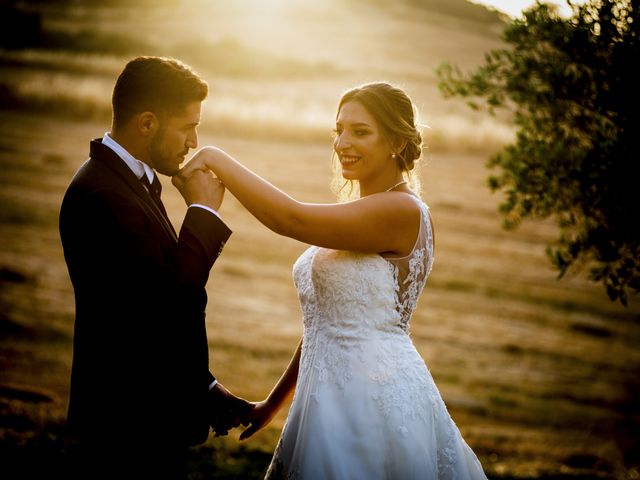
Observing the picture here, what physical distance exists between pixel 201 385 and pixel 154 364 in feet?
1.07

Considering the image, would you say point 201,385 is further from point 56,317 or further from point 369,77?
point 369,77

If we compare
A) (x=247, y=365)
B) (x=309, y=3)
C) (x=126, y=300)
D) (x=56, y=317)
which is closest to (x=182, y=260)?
(x=126, y=300)

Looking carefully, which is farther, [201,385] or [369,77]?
[369,77]

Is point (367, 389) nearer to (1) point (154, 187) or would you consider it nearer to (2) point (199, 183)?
(2) point (199, 183)

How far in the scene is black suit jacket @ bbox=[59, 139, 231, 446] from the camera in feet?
9.51

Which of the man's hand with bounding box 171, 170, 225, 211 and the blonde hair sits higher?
the blonde hair

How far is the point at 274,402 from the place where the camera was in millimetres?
3875

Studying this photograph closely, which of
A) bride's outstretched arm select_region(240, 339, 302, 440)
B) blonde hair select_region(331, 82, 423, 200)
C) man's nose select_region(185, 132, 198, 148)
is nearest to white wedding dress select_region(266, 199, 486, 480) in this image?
bride's outstretched arm select_region(240, 339, 302, 440)

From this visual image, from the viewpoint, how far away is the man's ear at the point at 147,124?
10.3 ft

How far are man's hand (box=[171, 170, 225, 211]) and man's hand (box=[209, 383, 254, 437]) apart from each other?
3.67 ft

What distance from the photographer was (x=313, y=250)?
373 centimetres

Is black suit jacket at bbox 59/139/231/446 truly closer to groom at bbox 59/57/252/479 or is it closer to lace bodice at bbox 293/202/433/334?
groom at bbox 59/57/252/479

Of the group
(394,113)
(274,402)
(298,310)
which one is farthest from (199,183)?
(298,310)

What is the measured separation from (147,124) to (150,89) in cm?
17
